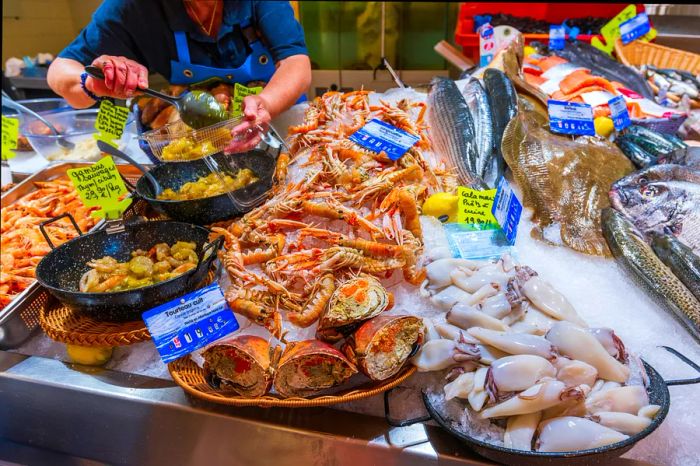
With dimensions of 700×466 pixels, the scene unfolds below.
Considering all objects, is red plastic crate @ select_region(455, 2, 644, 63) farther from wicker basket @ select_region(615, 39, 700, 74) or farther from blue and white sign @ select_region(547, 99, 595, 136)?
blue and white sign @ select_region(547, 99, 595, 136)

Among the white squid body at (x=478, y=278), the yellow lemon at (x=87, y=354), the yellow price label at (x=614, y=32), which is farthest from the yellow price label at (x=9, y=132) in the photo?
the yellow price label at (x=614, y=32)

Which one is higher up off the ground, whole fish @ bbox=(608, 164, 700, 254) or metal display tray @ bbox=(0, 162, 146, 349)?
whole fish @ bbox=(608, 164, 700, 254)

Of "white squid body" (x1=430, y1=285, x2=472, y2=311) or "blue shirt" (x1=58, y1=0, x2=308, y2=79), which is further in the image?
"blue shirt" (x1=58, y1=0, x2=308, y2=79)

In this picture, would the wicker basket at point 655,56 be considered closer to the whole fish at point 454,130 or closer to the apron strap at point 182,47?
the whole fish at point 454,130

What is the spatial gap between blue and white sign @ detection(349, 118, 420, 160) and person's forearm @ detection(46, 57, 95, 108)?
1.53 m

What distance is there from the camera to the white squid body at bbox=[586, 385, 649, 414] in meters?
1.20

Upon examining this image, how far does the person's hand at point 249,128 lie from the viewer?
7.12 feet

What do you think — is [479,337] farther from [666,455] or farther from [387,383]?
[666,455]

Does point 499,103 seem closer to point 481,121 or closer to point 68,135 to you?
point 481,121

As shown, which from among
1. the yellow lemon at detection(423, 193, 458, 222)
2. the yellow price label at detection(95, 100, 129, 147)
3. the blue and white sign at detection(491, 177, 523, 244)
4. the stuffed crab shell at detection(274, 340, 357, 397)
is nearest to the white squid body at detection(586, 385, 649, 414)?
the stuffed crab shell at detection(274, 340, 357, 397)

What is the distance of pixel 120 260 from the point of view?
191cm

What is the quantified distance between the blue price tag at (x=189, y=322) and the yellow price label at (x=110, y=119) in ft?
4.90

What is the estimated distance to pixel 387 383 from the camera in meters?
1.29

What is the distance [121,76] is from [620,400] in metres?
2.21
